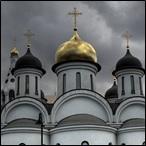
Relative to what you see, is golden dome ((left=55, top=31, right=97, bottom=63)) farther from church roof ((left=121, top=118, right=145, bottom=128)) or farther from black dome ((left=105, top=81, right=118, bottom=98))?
black dome ((left=105, top=81, right=118, bottom=98))

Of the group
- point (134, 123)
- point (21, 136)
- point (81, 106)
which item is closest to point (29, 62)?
point (81, 106)

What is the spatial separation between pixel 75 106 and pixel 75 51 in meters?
3.78

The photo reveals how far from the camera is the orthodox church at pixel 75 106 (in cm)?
2133

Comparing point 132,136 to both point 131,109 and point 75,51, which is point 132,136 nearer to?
point 131,109

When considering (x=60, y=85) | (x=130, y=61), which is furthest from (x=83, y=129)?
(x=130, y=61)

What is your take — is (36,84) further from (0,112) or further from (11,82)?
(11,82)

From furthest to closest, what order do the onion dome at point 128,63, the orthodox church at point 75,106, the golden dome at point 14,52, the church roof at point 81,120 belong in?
the golden dome at point 14,52 < the onion dome at point 128,63 < the orthodox church at point 75,106 < the church roof at point 81,120

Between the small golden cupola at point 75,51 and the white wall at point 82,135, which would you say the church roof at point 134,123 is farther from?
the small golden cupola at point 75,51

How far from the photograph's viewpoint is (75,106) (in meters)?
23.4

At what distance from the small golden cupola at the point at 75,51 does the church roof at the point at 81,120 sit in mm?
4301

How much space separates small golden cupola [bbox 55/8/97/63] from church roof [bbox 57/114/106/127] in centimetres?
430

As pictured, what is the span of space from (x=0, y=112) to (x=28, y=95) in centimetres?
215

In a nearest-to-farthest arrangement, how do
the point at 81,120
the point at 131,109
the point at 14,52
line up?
the point at 81,120 < the point at 131,109 < the point at 14,52

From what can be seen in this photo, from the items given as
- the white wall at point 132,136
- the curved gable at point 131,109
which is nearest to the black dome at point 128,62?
the curved gable at point 131,109
